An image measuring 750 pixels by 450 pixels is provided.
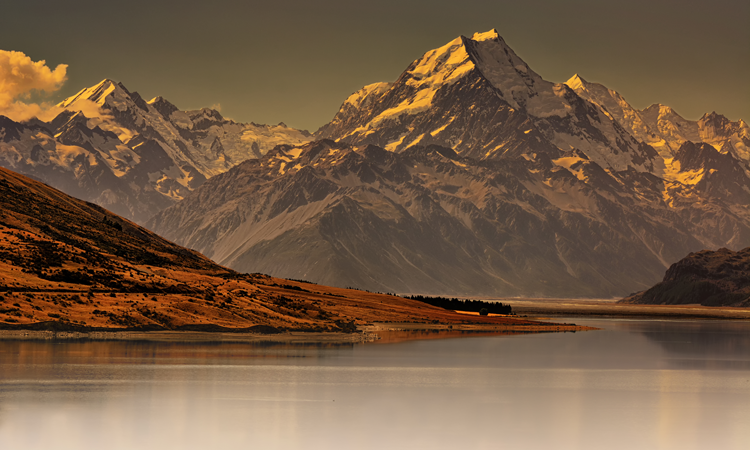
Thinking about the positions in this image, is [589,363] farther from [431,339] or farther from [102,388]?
[102,388]

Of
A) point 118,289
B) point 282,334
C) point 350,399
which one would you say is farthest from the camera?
point 118,289

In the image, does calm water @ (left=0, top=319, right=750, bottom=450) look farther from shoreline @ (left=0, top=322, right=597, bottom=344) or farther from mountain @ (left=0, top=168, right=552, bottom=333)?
mountain @ (left=0, top=168, right=552, bottom=333)

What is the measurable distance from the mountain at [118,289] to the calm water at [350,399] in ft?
53.7

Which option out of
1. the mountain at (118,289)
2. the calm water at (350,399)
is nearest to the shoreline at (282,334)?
the mountain at (118,289)

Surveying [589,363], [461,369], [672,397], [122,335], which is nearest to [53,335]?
[122,335]

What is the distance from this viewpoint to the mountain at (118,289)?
11006 centimetres

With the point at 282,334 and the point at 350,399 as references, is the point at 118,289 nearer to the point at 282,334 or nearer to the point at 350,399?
the point at 282,334

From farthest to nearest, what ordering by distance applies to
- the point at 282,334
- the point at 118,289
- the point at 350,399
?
the point at 118,289 < the point at 282,334 < the point at 350,399

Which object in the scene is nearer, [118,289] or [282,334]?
[282,334]

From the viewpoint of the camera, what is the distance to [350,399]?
62.6m

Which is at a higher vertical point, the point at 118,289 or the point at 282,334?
the point at 118,289

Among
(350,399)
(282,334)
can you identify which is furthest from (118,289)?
(350,399)

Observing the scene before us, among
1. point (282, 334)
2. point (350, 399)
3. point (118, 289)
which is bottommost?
point (350, 399)

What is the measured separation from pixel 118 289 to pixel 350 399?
6822cm
